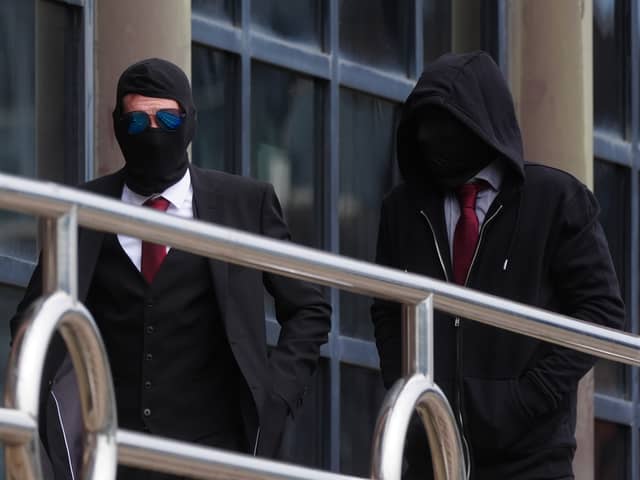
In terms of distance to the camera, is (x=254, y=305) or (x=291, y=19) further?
(x=291, y=19)

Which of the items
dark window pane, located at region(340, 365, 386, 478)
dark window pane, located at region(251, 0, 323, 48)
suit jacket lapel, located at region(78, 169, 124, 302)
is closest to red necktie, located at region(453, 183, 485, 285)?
suit jacket lapel, located at region(78, 169, 124, 302)

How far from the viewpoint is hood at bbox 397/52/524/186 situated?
618 centimetres

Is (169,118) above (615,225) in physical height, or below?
below

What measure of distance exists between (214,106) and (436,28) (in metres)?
2.44

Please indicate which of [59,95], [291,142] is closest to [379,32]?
[291,142]

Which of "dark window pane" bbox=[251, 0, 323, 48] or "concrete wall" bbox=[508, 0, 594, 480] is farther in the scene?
"concrete wall" bbox=[508, 0, 594, 480]

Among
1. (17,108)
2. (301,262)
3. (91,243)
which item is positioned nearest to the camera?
(301,262)

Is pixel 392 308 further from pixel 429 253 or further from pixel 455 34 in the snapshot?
pixel 455 34

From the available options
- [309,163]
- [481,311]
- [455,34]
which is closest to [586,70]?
[455,34]

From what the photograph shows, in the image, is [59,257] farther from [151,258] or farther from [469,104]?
[469,104]

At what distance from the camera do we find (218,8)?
36.9ft

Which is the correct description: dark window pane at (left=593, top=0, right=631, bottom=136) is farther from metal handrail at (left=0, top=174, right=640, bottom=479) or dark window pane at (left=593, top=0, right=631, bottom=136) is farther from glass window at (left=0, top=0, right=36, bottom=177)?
metal handrail at (left=0, top=174, right=640, bottom=479)

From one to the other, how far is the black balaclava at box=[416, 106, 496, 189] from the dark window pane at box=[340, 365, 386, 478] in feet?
19.5

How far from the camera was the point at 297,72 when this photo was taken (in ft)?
38.9
